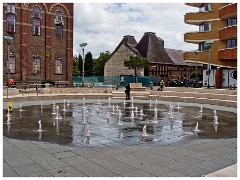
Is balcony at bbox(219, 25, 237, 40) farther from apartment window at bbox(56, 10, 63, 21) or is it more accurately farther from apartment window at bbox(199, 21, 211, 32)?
apartment window at bbox(56, 10, 63, 21)

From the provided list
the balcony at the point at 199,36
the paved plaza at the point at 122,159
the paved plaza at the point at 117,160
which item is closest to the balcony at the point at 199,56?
the balcony at the point at 199,36

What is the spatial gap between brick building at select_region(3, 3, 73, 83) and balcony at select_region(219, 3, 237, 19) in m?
21.5

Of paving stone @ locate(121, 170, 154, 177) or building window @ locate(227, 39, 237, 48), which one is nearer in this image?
paving stone @ locate(121, 170, 154, 177)

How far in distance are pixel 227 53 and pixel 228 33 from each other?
7.51 feet

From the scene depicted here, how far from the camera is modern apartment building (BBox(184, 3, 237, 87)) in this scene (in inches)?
1364

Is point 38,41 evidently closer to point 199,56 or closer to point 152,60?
point 199,56

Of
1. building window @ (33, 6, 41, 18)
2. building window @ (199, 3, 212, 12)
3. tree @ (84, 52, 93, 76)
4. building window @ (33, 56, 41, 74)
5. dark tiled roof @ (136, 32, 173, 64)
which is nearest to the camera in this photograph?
building window @ (199, 3, 212, 12)

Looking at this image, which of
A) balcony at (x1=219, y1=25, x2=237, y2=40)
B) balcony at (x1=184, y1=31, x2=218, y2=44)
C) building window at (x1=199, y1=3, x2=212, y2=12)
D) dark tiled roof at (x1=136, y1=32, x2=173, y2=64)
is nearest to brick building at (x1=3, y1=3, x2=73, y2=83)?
balcony at (x1=184, y1=31, x2=218, y2=44)

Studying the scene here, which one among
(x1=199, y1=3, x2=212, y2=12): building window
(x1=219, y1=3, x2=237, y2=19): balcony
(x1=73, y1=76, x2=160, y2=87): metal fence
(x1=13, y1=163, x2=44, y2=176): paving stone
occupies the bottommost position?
(x1=13, y1=163, x2=44, y2=176): paving stone

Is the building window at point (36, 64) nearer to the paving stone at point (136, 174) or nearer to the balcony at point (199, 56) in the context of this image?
the balcony at point (199, 56)

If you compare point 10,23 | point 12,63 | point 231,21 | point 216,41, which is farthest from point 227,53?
A: point 10,23

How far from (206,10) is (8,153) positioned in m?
37.4

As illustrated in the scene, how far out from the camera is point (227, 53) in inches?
1358

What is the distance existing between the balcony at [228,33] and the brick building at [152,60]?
84.7 ft
